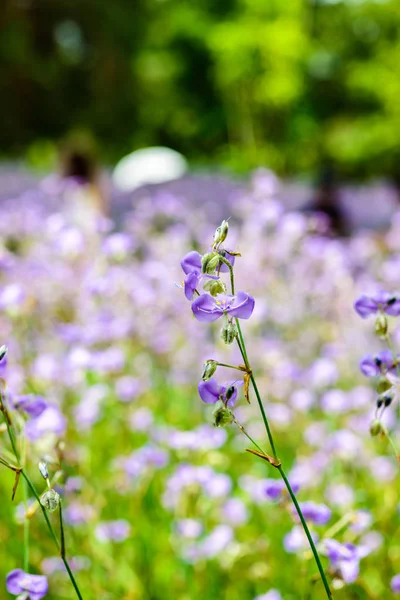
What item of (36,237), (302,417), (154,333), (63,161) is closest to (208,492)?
(302,417)

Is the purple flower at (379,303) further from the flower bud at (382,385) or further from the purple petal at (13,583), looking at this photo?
the purple petal at (13,583)

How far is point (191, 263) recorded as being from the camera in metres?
0.91

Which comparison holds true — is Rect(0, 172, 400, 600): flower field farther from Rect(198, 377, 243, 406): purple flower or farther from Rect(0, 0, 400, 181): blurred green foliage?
Rect(0, 0, 400, 181): blurred green foliage

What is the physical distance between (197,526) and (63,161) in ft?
21.3

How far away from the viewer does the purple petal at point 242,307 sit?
87 centimetres

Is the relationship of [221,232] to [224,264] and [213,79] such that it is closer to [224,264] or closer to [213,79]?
[224,264]

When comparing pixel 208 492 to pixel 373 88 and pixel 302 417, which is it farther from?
pixel 373 88

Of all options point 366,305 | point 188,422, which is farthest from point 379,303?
point 188,422

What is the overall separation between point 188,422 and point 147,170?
1084cm

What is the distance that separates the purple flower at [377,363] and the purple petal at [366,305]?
0.22ft

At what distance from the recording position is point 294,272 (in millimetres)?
3248

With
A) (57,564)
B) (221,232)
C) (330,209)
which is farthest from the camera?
(330,209)

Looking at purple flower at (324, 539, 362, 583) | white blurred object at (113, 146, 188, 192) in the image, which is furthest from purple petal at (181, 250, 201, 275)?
white blurred object at (113, 146, 188, 192)

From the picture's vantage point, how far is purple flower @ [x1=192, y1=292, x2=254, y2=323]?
0.87m
